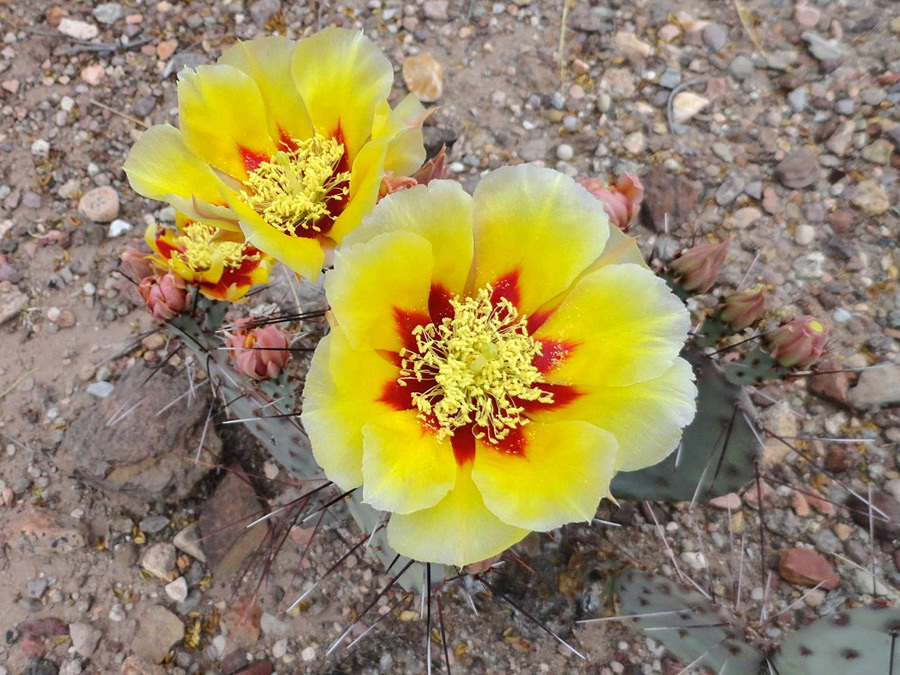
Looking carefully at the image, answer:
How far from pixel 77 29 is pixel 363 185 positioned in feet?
7.02

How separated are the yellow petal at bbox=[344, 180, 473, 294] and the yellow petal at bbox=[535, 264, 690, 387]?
205 mm

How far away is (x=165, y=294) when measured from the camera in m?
1.37

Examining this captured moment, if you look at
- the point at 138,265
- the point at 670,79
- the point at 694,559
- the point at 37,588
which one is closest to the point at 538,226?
the point at 138,265

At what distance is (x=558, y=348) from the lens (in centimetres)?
118

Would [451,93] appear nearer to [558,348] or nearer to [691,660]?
[558,348]

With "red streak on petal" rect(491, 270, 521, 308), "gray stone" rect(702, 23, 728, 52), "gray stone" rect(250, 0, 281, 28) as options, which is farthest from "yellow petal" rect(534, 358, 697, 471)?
"gray stone" rect(250, 0, 281, 28)

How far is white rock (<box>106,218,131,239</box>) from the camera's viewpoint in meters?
2.32

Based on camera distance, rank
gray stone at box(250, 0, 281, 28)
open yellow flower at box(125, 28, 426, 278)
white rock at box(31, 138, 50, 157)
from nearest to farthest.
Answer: open yellow flower at box(125, 28, 426, 278)
white rock at box(31, 138, 50, 157)
gray stone at box(250, 0, 281, 28)

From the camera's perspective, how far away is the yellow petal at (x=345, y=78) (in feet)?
3.85

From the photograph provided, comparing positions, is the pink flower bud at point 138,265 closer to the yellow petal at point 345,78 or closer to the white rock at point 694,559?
the yellow petal at point 345,78

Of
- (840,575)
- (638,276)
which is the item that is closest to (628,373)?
(638,276)

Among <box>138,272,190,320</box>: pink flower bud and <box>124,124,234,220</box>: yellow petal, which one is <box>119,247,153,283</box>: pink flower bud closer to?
<box>138,272,190,320</box>: pink flower bud

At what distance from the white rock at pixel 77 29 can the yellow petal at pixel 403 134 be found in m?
1.98

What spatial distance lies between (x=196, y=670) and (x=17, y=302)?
4.13 feet
